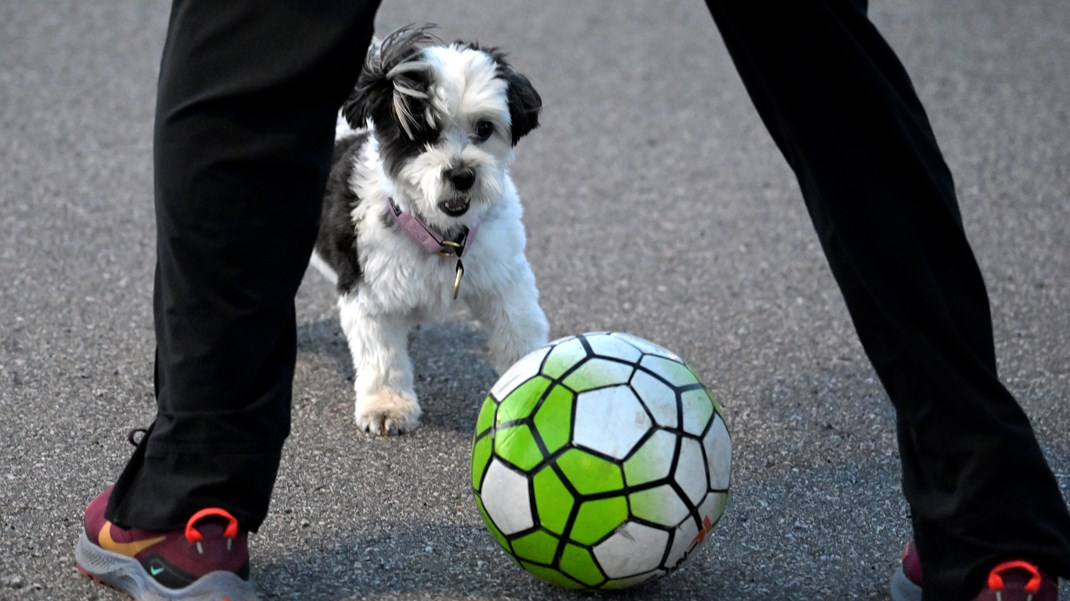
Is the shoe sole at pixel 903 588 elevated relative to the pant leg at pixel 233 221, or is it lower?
lower

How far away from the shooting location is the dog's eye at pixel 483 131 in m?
3.50

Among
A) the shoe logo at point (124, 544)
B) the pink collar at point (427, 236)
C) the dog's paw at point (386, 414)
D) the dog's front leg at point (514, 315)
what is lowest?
the dog's paw at point (386, 414)

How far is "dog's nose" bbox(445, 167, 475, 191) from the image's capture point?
3393mm

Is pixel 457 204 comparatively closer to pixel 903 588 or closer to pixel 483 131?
pixel 483 131

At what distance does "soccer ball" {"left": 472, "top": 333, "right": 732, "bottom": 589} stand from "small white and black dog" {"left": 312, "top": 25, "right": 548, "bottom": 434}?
0.91 meters

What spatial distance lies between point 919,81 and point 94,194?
4.40 m

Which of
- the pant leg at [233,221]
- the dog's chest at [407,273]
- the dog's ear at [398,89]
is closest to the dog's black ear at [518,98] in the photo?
the dog's ear at [398,89]

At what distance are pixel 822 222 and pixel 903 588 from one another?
79cm

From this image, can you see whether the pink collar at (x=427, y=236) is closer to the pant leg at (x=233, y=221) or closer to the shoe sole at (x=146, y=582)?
the pant leg at (x=233, y=221)

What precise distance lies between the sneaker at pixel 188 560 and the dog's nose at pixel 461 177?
1240mm

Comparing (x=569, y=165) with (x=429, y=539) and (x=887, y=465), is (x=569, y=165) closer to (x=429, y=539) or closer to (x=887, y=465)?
(x=887, y=465)

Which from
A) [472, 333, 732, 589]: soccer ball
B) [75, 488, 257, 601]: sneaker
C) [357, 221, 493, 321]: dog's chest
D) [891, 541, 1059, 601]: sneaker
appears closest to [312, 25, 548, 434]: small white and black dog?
[357, 221, 493, 321]: dog's chest

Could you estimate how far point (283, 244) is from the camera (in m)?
2.38

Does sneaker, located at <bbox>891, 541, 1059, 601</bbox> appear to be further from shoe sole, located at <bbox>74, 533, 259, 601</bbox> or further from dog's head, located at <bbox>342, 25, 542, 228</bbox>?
dog's head, located at <bbox>342, 25, 542, 228</bbox>
